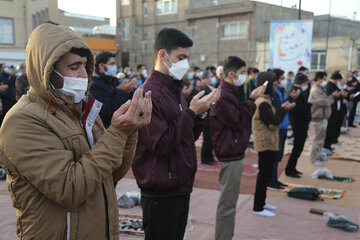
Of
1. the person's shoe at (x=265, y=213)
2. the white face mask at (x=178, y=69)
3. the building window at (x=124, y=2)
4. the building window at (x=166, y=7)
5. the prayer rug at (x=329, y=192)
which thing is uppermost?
the building window at (x=124, y=2)

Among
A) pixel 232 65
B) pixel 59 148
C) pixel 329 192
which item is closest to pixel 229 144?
pixel 232 65

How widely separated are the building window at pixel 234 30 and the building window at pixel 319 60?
17.6 feet

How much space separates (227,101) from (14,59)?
22.6 m

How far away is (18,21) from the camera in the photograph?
21.9m

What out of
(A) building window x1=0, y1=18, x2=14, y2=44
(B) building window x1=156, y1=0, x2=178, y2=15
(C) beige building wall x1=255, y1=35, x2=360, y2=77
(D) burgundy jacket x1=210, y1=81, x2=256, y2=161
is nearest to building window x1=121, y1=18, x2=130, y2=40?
(B) building window x1=156, y1=0, x2=178, y2=15

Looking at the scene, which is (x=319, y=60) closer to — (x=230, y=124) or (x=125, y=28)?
(x=125, y=28)

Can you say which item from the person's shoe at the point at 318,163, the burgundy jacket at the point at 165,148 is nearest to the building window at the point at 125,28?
the person's shoe at the point at 318,163

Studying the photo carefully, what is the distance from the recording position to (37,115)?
1433mm

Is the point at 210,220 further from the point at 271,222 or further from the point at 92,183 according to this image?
the point at 92,183

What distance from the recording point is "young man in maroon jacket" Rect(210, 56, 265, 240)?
11.1 ft

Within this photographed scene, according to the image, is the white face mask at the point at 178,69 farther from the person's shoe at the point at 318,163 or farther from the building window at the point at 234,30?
the building window at the point at 234,30

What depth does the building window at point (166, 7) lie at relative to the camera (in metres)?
28.2

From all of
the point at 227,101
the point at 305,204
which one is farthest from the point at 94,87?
the point at 305,204

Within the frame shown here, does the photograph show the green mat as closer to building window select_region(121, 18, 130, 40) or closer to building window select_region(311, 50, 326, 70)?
building window select_region(311, 50, 326, 70)
